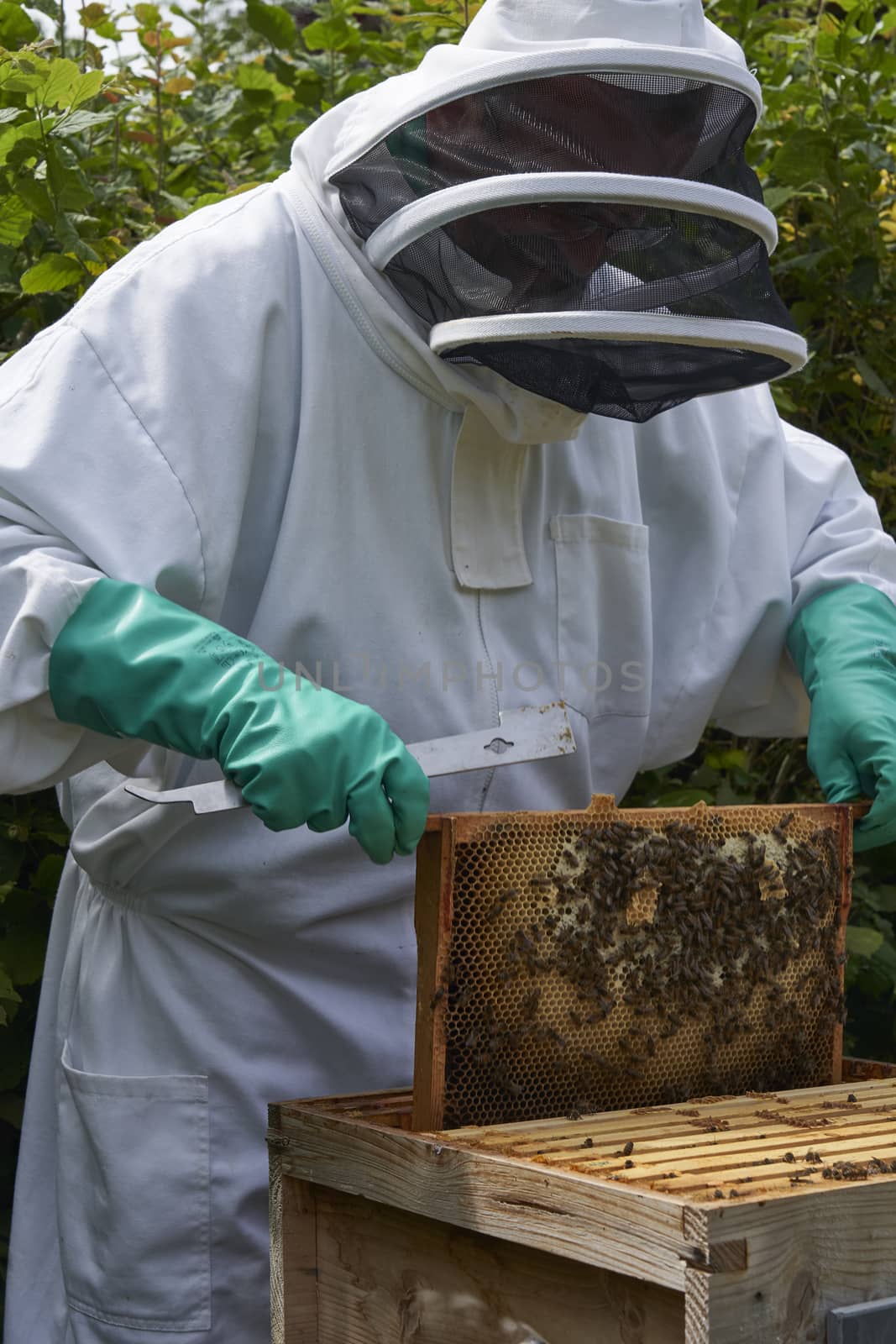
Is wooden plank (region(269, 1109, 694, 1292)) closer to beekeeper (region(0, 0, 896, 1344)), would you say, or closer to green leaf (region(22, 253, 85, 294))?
beekeeper (region(0, 0, 896, 1344))

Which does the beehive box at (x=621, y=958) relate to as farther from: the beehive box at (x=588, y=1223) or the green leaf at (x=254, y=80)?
the green leaf at (x=254, y=80)

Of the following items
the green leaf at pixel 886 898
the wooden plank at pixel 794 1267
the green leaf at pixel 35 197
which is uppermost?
the green leaf at pixel 35 197

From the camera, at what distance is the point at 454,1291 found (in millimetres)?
1768

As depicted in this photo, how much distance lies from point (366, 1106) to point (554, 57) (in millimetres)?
1453

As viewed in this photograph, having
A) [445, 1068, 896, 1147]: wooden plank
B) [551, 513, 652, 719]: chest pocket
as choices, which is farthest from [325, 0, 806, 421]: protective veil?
[445, 1068, 896, 1147]: wooden plank

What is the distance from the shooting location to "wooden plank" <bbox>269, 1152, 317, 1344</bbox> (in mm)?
1943

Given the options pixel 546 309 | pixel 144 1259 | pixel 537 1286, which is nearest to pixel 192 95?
pixel 546 309

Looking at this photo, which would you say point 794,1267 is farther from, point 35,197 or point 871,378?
point 871,378

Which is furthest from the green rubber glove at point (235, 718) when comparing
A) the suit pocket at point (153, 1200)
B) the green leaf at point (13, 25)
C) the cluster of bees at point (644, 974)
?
the green leaf at point (13, 25)

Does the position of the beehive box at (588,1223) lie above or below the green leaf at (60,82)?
below

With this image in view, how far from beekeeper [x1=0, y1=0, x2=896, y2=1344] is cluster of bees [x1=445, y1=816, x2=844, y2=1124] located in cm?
24

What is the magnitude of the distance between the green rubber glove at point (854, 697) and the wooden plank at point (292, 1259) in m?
1.15

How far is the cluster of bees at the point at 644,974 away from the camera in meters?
1.97

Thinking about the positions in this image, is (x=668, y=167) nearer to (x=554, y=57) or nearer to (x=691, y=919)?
(x=554, y=57)
